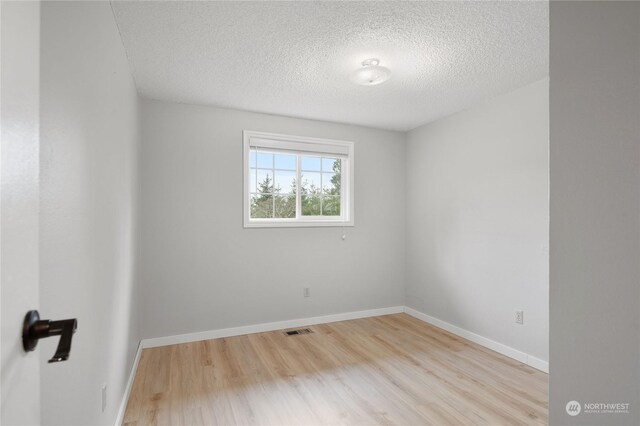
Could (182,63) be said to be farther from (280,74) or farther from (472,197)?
(472,197)

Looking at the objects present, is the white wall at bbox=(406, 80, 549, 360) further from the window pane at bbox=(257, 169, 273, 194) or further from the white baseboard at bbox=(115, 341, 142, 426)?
the white baseboard at bbox=(115, 341, 142, 426)

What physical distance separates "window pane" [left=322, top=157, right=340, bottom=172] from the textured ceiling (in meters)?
→ 0.85

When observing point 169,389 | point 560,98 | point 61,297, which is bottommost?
point 169,389

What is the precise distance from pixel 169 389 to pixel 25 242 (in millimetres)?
2198

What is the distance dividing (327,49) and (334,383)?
246 centimetres

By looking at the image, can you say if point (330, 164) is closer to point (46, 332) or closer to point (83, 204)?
point (83, 204)

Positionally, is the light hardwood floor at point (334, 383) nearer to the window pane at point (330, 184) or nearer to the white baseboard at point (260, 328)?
the white baseboard at point (260, 328)

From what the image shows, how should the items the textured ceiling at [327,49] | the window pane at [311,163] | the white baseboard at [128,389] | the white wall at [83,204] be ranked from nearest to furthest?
the white wall at [83,204] → the textured ceiling at [327,49] → the white baseboard at [128,389] → the window pane at [311,163]

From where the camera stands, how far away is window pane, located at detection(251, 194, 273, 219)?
11.9ft

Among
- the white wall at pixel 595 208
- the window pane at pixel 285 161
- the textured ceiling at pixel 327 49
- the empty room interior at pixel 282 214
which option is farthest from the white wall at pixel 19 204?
the window pane at pixel 285 161

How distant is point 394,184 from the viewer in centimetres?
427

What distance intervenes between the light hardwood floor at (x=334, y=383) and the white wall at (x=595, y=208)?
4.98 ft

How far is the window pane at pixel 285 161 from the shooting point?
372 cm

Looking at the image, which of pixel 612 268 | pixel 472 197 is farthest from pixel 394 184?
pixel 612 268
